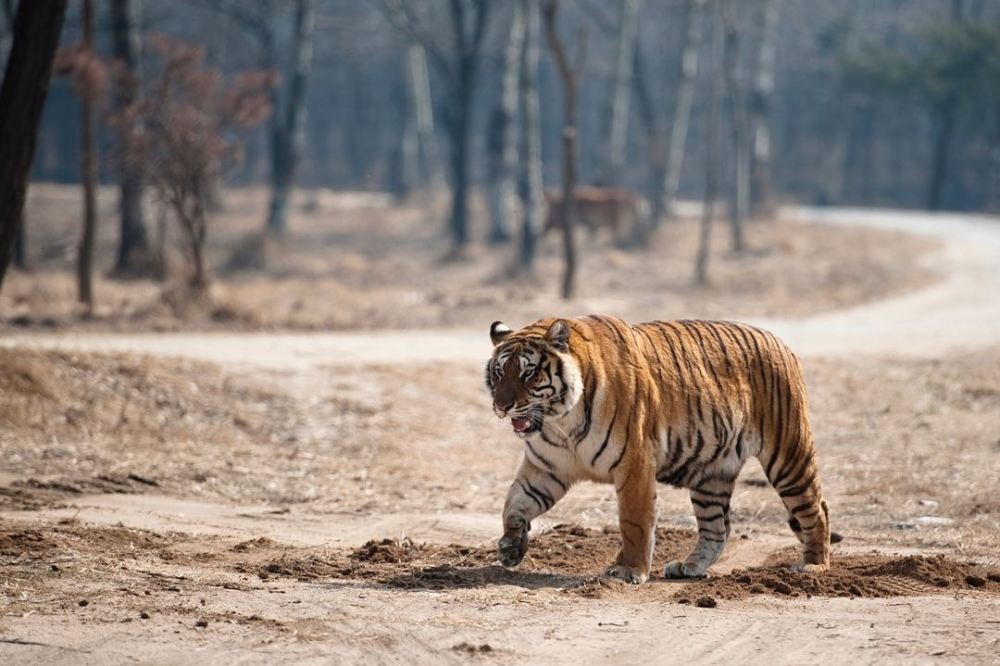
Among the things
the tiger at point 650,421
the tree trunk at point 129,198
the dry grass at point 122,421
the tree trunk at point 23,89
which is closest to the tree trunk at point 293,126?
the tree trunk at point 129,198

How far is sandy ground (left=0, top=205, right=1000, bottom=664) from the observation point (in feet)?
19.8

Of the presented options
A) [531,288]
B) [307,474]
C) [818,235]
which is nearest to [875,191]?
[818,235]

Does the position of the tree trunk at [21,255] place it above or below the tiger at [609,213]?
below

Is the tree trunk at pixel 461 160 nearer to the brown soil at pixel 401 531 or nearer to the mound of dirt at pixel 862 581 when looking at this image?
the brown soil at pixel 401 531

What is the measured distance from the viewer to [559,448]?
7113 mm

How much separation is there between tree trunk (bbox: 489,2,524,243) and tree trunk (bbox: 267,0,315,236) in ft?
13.2

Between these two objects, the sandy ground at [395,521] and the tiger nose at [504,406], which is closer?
the sandy ground at [395,521]

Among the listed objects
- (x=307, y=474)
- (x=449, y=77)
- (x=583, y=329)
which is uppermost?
(x=449, y=77)

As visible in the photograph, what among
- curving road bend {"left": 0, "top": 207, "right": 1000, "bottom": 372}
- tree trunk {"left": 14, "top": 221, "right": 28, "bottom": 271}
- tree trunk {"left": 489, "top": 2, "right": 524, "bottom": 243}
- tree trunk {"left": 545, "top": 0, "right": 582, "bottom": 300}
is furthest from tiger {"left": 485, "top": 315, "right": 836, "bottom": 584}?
tree trunk {"left": 489, "top": 2, "right": 524, "bottom": 243}

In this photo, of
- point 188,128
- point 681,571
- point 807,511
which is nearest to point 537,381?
point 681,571

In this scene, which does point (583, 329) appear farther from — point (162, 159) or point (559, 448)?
point (162, 159)

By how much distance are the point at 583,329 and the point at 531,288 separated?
16.6m

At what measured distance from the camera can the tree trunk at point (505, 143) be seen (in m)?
29.1

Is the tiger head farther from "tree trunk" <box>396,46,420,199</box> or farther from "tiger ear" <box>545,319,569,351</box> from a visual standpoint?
"tree trunk" <box>396,46,420,199</box>
